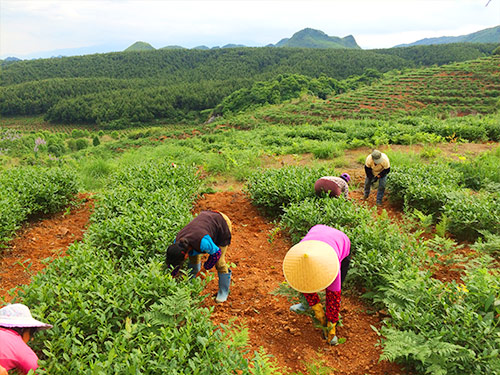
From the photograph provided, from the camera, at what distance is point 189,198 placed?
18.6ft

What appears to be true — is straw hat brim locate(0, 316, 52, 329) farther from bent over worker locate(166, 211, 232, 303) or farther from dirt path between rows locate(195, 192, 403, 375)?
dirt path between rows locate(195, 192, 403, 375)

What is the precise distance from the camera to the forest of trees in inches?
2046

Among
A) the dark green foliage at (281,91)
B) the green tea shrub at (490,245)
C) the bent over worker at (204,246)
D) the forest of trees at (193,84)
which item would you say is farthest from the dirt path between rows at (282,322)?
the forest of trees at (193,84)

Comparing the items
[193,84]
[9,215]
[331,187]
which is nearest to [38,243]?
[9,215]

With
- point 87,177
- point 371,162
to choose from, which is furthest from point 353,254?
point 87,177

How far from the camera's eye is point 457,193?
15.5 ft

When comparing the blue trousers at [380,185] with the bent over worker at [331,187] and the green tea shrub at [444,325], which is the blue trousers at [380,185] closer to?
the bent over worker at [331,187]

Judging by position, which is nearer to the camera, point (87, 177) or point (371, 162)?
point (371, 162)

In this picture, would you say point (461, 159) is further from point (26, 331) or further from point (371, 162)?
point (26, 331)

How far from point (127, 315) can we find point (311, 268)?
1.67 m

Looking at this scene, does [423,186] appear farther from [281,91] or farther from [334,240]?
[281,91]

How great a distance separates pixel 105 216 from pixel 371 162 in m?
4.60

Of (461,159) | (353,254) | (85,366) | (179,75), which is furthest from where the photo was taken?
(179,75)

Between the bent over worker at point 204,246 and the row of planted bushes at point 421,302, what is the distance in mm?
1399
